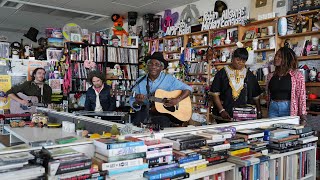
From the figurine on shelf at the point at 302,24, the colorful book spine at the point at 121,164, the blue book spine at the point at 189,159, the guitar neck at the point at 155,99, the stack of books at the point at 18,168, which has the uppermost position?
the figurine on shelf at the point at 302,24

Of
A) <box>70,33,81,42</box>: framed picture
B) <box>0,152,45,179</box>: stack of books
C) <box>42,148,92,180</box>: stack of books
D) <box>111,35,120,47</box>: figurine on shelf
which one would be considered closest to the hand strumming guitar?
<box>42,148,92,180</box>: stack of books

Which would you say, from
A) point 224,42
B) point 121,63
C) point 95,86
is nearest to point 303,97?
point 224,42

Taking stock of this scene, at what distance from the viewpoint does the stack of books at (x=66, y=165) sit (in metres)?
1.22

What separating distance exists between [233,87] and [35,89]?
328cm

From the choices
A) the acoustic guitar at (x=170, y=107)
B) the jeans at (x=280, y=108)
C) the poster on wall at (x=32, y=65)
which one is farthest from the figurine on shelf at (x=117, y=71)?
the jeans at (x=280, y=108)

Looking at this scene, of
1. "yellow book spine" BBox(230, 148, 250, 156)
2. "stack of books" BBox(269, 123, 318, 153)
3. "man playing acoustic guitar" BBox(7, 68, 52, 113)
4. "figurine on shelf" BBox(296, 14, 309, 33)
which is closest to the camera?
"yellow book spine" BBox(230, 148, 250, 156)

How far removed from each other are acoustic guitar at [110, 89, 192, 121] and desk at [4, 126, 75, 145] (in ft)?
3.22

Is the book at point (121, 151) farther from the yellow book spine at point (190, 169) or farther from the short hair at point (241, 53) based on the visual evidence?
the short hair at point (241, 53)

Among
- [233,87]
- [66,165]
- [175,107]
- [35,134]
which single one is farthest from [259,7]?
[66,165]

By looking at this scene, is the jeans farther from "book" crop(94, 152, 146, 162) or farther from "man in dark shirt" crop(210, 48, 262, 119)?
"book" crop(94, 152, 146, 162)

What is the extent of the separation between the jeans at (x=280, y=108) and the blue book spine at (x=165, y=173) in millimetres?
2040

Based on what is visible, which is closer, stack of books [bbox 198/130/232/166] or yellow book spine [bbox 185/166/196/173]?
yellow book spine [bbox 185/166/196/173]

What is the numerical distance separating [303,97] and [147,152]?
2.32 meters

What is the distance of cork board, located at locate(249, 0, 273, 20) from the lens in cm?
470
